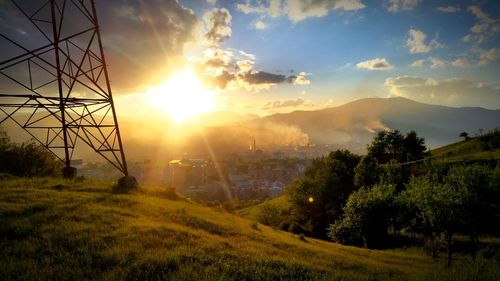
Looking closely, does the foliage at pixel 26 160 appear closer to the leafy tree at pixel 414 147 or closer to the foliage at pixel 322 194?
the foliage at pixel 322 194

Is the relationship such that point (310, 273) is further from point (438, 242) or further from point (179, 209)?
point (438, 242)

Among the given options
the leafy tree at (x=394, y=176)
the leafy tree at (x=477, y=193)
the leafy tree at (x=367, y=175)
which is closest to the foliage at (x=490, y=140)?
the leafy tree at (x=394, y=176)

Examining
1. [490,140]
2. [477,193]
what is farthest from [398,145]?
[477,193]

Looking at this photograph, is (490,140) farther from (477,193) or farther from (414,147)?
(477,193)

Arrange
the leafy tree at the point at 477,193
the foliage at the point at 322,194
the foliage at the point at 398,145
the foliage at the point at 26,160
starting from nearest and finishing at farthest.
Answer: the leafy tree at the point at 477,193 → the foliage at the point at 26,160 → the foliage at the point at 322,194 → the foliage at the point at 398,145

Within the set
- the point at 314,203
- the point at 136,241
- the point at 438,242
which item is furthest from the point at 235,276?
the point at 314,203
